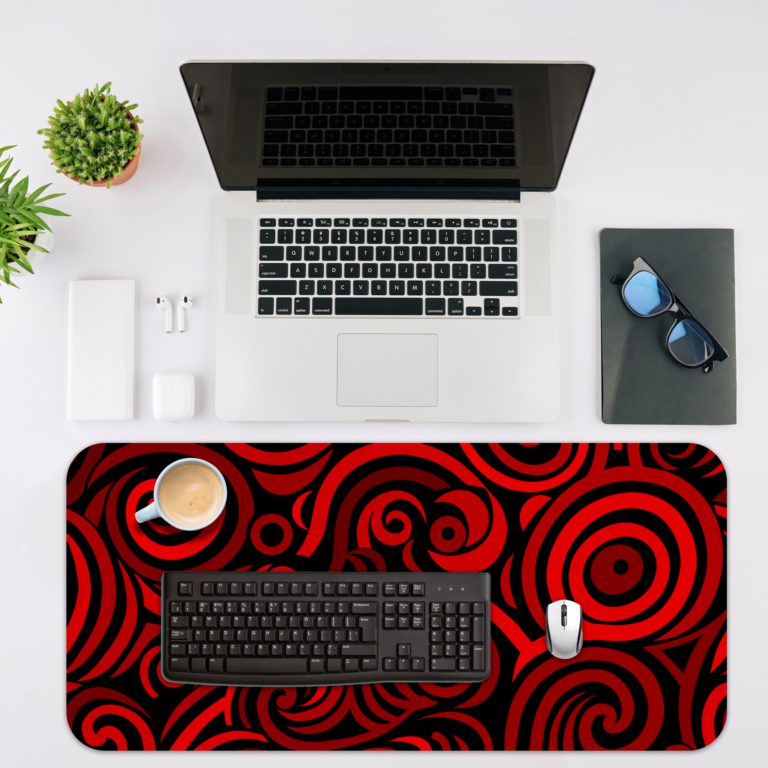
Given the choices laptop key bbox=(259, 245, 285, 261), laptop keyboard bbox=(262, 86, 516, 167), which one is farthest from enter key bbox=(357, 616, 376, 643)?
laptop keyboard bbox=(262, 86, 516, 167)

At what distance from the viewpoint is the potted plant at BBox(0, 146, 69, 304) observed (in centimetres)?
94

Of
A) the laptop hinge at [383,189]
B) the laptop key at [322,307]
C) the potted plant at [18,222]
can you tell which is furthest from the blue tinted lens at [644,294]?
the potted plant at [18,222]

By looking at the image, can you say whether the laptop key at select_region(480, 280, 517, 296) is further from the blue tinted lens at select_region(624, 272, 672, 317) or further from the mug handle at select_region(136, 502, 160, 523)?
the mug handle at select_region(136, 502, 160, 523)

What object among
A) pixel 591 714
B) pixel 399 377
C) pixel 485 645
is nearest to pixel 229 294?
pixel 399 377

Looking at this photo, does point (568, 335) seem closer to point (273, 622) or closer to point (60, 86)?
point (273, 622)

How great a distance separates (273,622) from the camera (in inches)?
39.3

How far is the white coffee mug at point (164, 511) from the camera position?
Result: 968 mm

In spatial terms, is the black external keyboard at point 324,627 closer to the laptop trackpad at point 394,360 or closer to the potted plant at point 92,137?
the laptop trackpad at point 394,360

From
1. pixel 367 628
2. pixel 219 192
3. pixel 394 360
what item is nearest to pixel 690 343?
pixel 394 360

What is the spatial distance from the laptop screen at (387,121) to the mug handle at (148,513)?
20.4 inches

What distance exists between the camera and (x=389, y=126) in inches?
35.1

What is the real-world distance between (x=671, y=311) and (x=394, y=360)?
0.44 meters

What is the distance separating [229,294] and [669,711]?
0.96 meters

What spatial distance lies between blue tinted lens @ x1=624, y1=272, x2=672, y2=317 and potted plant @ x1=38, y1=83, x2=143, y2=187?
0.80 metres
